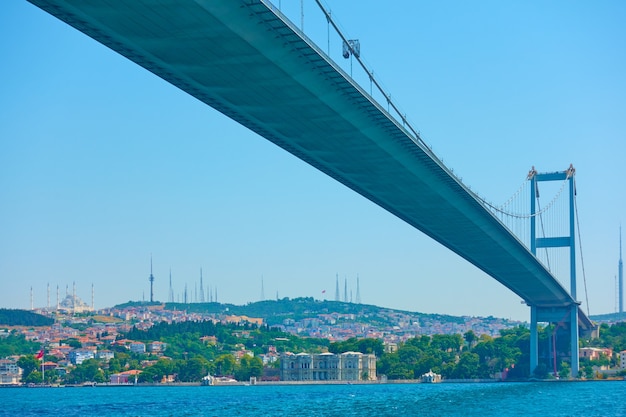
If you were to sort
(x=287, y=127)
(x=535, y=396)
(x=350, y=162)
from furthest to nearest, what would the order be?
1. (x=535, y=396)
2. (x=350, y=162)
3. (x=287, y=127)

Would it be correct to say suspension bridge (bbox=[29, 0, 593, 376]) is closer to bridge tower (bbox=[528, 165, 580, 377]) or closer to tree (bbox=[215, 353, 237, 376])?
bridge tower (bbox=[528, 165, 580, 377])

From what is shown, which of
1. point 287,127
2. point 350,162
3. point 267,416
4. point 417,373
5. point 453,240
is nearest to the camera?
point 287,127

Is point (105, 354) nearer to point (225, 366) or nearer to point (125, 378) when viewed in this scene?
point (125, 378)

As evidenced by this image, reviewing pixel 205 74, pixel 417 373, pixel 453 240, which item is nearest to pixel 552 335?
pixel 417 373

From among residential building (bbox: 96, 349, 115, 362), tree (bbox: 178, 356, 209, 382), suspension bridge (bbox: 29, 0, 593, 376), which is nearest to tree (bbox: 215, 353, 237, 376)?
tree (bbox: 178, 356, 209, 382)

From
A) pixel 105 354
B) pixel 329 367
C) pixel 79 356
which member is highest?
pixel 329 367

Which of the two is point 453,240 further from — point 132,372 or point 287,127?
point 132,372

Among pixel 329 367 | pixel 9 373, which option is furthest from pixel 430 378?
pixel 9 373
